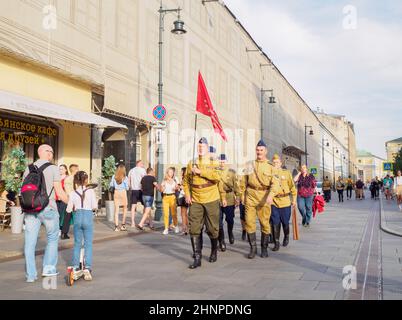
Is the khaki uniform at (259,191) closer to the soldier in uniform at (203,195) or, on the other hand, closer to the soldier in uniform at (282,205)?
the soldier in uniform at (203,195)

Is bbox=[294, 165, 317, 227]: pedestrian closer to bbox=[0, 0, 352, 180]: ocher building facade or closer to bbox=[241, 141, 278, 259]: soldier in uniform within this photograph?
bbox=[241, 141, 278, 259]: soldier in uniform

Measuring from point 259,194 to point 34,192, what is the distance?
3.67 m

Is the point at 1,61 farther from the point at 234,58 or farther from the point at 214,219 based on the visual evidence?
the point at 234,58

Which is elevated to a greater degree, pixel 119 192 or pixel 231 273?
pixel 119 192

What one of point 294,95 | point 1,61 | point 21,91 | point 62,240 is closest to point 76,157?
point 21,91

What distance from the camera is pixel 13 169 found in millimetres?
11398

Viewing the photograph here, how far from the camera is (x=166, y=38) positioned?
22.6 metres

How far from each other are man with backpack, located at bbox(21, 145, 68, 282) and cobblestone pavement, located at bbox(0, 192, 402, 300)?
0.30 meters

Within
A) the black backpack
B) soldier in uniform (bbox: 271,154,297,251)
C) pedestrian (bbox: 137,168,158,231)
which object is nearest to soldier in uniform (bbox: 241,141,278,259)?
soldier in uniform (bbox: 271,154,297,251)

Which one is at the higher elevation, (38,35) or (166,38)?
(166,38)

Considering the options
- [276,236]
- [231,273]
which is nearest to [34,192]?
[231,273]

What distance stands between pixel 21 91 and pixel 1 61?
1.06 meters

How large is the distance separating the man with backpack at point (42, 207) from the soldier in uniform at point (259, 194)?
124 inches

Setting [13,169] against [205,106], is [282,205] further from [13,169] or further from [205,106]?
[13,169]
